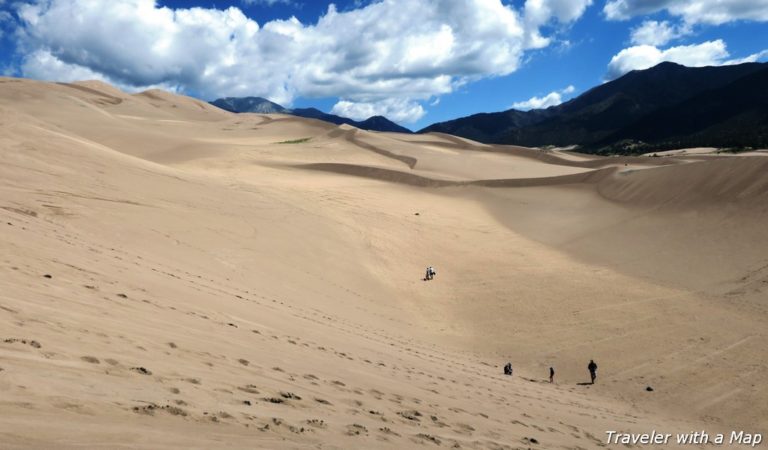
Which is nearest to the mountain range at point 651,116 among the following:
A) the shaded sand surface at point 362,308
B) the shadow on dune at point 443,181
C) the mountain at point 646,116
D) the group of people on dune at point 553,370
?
the mountain at point 646,116

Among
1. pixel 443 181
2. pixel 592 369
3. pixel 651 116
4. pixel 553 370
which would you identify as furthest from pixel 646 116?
pixel 553 370

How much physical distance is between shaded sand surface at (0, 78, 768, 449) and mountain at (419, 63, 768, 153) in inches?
2066

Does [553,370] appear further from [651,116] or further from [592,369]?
[651,116]

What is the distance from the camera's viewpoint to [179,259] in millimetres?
11031

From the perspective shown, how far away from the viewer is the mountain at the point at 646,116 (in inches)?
3357

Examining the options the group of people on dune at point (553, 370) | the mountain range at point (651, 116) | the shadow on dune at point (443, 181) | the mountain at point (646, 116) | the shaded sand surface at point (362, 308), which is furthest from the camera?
the mountain at point (646, 116)

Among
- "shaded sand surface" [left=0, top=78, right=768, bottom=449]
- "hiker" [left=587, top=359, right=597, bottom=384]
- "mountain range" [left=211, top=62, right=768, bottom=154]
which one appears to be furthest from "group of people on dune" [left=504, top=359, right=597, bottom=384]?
"mountain range" [left=211, top=62, right=768, bottom=154]

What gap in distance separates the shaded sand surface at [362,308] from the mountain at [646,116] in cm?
5247

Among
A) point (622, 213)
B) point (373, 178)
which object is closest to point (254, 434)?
point (622, 213)

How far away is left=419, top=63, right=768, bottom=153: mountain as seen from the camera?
280 ft

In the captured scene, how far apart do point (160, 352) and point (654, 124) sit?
11263 cm

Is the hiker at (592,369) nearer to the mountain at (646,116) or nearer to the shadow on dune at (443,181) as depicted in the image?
the shadow on dune at (443,181)

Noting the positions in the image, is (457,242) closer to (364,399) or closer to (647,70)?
(364,399)

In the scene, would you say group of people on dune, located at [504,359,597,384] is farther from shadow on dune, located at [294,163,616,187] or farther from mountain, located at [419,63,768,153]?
mountain, located at [419,63,768,153]
